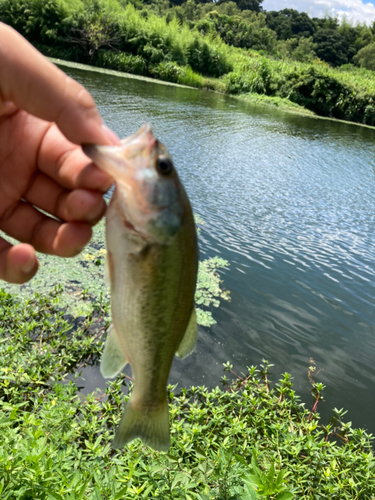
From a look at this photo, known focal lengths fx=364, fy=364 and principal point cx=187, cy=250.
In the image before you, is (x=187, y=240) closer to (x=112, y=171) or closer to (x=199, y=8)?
(x=112, y=171)

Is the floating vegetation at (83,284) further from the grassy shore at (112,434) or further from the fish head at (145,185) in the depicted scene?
the fish head at (145,185)

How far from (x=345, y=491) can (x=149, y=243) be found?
135 inches

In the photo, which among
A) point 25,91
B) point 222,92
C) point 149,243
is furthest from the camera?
point 222,92

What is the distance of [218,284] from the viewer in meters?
7.63

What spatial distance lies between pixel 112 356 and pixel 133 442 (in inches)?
85.4

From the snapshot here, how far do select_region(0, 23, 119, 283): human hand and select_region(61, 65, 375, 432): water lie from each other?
3185mm

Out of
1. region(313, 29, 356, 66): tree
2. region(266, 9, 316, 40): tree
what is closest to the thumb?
region(313, 29, 356, 66): tree

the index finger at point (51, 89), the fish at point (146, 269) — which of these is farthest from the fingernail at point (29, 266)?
the index finger at point (51, 89)

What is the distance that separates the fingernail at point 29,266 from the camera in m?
1.85

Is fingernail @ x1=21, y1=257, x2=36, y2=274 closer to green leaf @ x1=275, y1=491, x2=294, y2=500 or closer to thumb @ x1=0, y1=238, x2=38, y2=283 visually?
thumb @ x1=0, y1=238, x2=38, y2=283

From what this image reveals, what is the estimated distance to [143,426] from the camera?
1648 millimetres

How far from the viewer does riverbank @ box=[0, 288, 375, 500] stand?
107 inches

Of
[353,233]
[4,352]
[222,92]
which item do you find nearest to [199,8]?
[222,92]

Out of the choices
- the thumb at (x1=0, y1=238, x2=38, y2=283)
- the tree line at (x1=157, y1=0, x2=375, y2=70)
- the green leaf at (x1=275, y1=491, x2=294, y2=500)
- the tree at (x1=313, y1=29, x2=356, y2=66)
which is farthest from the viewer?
the tree at (x1=313, y1=29, x2=356, y2=66)
